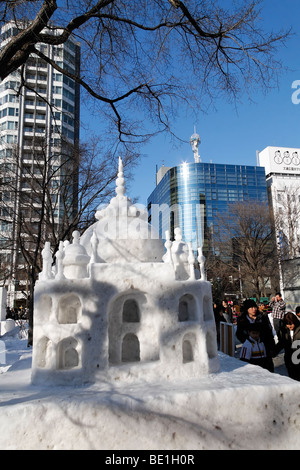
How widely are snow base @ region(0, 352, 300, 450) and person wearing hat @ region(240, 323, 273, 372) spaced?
114 cm

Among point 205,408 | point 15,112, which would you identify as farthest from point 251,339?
point 15,112

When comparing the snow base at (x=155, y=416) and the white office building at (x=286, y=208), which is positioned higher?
the white office building at (x=286, y=208)

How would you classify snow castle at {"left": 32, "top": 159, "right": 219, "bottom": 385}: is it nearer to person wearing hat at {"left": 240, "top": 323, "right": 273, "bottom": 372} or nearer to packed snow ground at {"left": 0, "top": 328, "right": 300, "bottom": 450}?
packed snow ground at {"left": 0, "top": 328, "right": 300, "bottom": 450}

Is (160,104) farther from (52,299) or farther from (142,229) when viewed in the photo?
(52,299)

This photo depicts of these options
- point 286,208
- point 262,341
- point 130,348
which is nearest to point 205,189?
point 286,208

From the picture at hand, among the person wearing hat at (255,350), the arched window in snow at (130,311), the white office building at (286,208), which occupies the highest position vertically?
the white office building at (286,208)

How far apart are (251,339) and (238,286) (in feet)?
104

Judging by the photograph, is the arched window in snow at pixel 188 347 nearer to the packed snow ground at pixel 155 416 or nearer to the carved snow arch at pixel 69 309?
the packed snow ground at pixel 155 416

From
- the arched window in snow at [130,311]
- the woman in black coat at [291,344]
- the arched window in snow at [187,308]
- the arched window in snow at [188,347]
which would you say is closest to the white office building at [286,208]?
the woman in black coat at [291,344]

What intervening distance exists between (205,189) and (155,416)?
56887 mm

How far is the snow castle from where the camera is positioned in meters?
5.62

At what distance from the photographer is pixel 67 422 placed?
14.4 ft

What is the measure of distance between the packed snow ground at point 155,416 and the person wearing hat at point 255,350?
113cm

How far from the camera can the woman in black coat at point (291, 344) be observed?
676 cm
